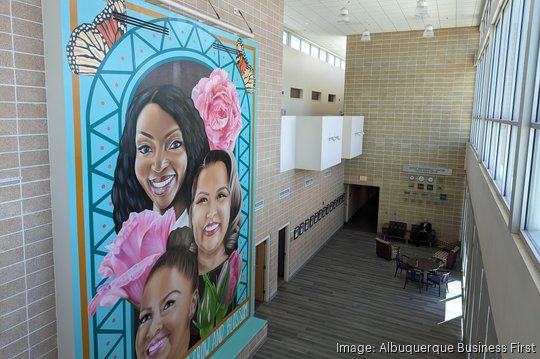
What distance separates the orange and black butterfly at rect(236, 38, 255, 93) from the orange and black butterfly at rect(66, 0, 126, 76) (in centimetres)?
294

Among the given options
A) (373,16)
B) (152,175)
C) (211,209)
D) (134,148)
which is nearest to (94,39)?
(134,148)

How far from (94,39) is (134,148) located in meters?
1.29

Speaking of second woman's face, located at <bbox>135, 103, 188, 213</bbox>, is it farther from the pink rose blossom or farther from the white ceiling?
the white ceiling

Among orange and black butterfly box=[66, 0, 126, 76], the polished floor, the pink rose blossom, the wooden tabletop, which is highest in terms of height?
orange and black butterfly box=[66, 0, 126, 76]

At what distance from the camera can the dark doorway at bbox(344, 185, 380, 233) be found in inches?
746

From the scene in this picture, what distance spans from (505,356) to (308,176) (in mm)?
10245

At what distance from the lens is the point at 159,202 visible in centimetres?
528

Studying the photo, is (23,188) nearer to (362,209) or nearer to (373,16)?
(373,16)

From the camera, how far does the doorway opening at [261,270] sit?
10.7 meters

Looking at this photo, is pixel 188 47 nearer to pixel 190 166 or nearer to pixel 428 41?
pixel 190 166

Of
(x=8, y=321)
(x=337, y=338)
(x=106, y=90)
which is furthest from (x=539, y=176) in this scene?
(x=337, y=338)

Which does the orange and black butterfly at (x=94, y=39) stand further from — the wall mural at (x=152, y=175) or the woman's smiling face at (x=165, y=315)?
the woman's smiling face at (x=165, y=315)

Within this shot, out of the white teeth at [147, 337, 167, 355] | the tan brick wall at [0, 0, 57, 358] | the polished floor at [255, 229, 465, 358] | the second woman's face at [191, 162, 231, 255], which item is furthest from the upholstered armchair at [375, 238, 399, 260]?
the tan brick wall at [0, 0, 57, 358]

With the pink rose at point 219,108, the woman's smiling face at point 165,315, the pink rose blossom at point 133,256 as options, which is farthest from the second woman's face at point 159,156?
the woman's smiling face at point 165,315
